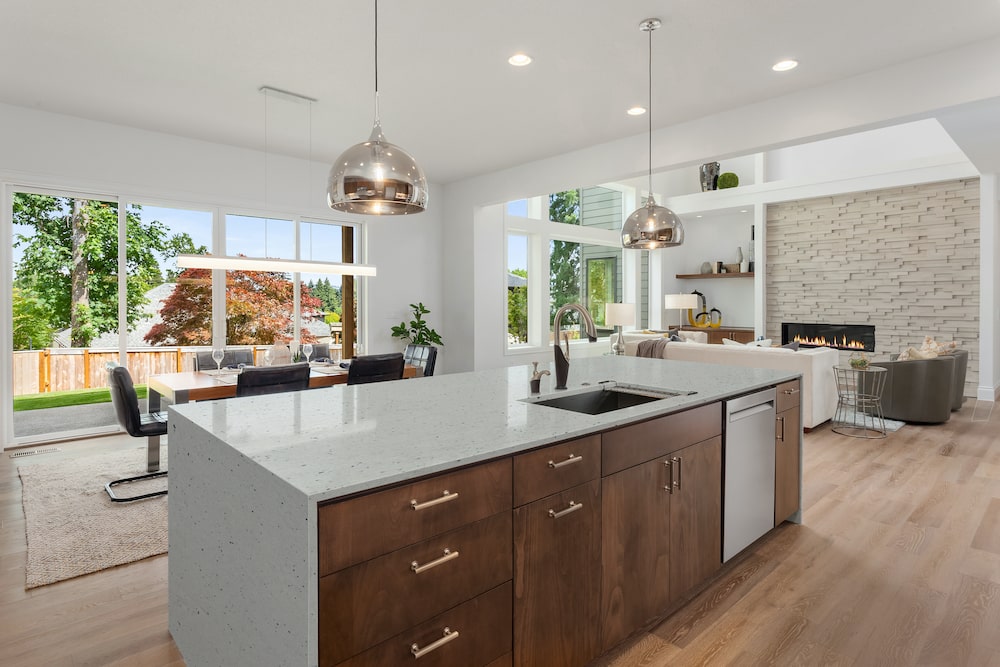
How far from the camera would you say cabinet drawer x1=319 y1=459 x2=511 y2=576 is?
116 cm

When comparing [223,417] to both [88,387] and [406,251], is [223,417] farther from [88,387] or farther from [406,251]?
[406,251]

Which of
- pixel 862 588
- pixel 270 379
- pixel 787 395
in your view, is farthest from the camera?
pixel 270 379

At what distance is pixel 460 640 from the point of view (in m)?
1.39

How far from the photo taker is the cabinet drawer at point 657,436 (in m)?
1.83

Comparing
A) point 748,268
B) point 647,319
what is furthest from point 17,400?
point 748,268

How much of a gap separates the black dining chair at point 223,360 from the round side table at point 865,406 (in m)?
5.39

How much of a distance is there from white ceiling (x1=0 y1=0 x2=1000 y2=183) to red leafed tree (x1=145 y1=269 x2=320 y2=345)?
4.86 ft

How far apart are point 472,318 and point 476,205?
1.44 m

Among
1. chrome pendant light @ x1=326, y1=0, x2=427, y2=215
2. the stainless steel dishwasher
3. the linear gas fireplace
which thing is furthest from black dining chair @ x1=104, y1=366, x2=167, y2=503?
the linear gas fireplace

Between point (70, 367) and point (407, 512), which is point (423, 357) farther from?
point (407, 512)

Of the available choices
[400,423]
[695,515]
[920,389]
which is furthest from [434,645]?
[920,389]

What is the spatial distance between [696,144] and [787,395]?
9.19ft

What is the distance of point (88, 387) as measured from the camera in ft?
16.3

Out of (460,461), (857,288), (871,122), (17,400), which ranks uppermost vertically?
(871,122)
